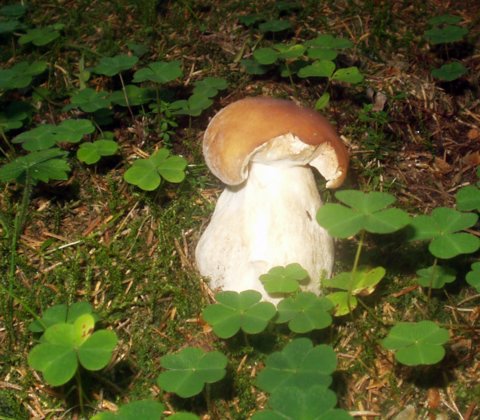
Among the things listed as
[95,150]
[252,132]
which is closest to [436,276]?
[252,132]

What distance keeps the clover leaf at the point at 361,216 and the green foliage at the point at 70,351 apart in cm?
85

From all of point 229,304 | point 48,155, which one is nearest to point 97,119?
point 48,155

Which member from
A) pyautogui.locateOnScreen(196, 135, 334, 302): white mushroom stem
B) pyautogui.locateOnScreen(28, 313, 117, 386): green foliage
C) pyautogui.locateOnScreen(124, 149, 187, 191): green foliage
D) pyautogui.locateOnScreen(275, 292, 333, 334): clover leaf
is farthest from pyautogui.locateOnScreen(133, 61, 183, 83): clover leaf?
pyautogui.locateOnScreen(28, 313, 117, 386): green foliage

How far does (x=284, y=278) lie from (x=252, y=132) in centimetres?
55

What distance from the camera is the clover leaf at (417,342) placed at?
2.15m

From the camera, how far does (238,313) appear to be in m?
2.32

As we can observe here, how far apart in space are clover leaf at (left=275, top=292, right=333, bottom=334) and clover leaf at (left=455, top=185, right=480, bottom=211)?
74 centimetres

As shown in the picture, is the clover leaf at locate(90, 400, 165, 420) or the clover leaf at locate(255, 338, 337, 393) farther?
the clover leaf at locate(255, 338, 337, 393)

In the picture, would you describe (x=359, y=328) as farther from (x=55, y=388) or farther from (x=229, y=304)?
(x=55, y=388)

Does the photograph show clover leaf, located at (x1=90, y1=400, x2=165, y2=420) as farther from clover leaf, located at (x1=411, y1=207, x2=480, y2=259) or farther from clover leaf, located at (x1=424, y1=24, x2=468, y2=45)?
clover leaf, located at (x1=424, y1=24, x2=468, y2=45)

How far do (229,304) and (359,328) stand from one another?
0.54 metres

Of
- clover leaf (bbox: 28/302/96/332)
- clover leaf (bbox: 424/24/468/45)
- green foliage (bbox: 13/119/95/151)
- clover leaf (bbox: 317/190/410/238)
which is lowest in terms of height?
clover leaf (bbox: 28/302/96/332)

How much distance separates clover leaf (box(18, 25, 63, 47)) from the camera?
154 inches

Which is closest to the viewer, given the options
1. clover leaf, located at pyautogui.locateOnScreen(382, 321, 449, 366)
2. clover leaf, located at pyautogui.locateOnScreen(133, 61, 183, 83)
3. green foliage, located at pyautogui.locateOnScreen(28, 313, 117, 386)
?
green foliage, located at pyautogui.locateOnScreen(28, 313, 117, 386)
